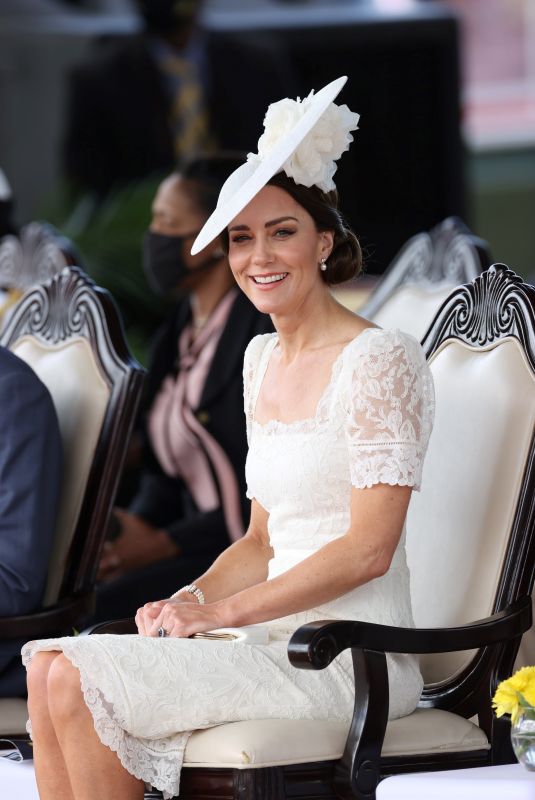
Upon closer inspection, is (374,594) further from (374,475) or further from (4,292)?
(4,292)

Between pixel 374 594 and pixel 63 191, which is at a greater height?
pixel 63 191

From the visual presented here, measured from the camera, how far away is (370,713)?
7.68 ft

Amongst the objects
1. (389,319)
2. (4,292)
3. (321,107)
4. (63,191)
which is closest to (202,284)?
(389,319)

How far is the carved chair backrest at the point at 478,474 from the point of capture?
2658 mm

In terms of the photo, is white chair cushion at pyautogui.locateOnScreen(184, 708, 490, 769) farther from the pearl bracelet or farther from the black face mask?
the black face mask

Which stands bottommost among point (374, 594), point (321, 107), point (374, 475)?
point (374, 594)

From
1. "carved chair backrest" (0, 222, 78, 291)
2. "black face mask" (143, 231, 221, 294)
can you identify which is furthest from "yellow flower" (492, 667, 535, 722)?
"carved chair backrest" (0, 222, 78, 291)

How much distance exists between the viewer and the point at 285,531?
8.59ft

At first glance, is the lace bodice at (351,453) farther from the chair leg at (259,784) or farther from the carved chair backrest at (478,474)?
the chair leg at (259,784)

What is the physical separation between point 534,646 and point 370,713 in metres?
0.59

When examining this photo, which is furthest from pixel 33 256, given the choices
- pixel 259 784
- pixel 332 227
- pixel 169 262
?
pixel 259 784

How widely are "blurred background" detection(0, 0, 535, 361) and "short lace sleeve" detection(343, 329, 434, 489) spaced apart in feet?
17.3

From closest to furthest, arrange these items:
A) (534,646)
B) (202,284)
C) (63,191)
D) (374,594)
Result: (374,594), (534,646), (202,284), (63,191)

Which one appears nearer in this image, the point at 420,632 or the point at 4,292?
the point at 420,632
